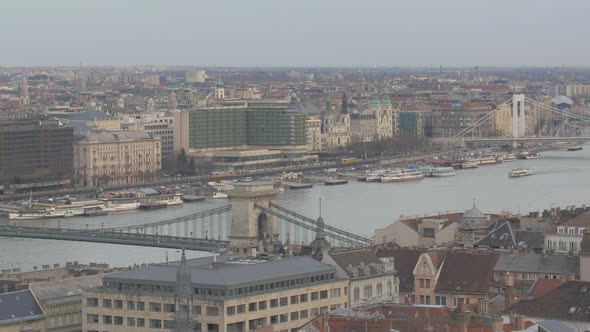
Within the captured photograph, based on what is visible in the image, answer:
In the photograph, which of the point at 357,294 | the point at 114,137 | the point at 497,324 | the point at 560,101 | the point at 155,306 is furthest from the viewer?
the point at 560,101

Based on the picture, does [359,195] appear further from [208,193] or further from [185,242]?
[185,242]

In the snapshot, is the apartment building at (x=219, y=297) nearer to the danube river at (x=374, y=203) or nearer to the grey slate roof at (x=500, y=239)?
the grey slate roof at (x=500, y=239)

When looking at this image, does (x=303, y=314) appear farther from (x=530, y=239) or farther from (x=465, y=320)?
(x=530, y=239)

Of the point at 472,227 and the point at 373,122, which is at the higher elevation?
the point at 472,227

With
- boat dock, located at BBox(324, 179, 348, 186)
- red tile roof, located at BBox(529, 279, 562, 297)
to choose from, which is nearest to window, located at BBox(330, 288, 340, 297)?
red tile roof, located at BBox(529, 279, 562, 297)

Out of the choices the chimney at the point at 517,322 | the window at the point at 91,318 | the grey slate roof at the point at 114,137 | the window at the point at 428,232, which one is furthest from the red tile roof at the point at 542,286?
the grey slate roof at the point at 114,137

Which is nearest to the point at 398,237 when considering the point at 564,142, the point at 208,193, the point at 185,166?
the point at 208,193

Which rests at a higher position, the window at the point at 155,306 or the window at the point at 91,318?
the window at the point at 155,306

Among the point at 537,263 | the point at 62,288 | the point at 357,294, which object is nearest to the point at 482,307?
the point at 357,294
